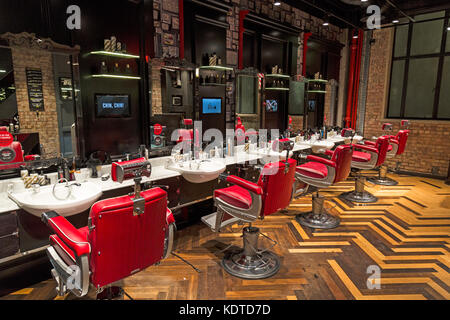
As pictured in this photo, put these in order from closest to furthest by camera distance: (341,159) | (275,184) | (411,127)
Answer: (275,184) < (341,159) < (411,127)

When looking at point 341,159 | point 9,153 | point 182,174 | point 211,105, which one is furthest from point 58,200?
point 341,159

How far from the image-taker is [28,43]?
A: 2258 millimetres

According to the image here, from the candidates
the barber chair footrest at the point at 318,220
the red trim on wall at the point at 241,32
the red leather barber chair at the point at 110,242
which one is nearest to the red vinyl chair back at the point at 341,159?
the barber chair footrest at the point at 318,220

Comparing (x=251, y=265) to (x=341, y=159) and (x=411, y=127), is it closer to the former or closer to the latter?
(x=341, y=159)

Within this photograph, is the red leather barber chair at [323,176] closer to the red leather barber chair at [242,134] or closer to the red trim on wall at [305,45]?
the red leather barber chair at [242,134]

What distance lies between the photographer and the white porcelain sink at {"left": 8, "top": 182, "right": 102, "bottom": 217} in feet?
6.01

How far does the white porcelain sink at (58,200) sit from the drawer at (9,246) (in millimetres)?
218

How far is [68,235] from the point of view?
1504 mm

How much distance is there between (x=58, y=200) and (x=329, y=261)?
2360 mm

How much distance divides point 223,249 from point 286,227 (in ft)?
3.05

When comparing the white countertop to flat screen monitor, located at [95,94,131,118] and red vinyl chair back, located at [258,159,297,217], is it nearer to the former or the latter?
flat screen monitor, located at [95,94,131,118]

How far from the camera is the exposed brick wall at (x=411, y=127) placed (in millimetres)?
5832

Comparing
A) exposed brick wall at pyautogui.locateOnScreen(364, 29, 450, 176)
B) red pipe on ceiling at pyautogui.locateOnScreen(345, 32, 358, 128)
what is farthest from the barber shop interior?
red pipe on ceiling at pyautogui.locateOnScreen(345, 32, 358, 128)

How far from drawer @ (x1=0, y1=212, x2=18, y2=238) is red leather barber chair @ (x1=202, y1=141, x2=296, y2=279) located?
146 cm
